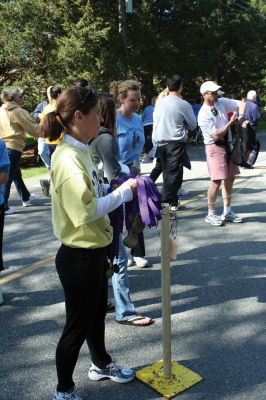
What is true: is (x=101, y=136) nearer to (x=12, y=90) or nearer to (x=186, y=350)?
(x=186, y=350)

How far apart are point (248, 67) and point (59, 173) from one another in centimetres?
2659

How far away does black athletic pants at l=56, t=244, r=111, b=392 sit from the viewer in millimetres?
2344

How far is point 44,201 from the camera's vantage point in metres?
7.96

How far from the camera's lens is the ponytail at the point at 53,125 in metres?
2.34

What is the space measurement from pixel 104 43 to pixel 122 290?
1187cm

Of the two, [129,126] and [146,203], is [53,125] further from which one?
[129,126]

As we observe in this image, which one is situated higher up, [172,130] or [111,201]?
[172,130]

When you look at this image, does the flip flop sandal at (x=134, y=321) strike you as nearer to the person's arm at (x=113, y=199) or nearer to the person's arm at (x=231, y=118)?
the person's arm at (x=113, y=199)

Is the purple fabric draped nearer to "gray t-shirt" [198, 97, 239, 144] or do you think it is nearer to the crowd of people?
the crowd of people

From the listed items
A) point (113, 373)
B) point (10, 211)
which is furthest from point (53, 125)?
point (10, 211)

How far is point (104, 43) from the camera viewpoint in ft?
45.5

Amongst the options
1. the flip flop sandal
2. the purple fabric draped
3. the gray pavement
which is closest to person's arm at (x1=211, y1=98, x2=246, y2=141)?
the gray pavement

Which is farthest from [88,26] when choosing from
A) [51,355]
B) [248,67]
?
[248,67]

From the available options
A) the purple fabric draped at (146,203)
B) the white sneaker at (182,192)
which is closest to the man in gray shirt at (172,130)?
the white sneaker at (182,192)
